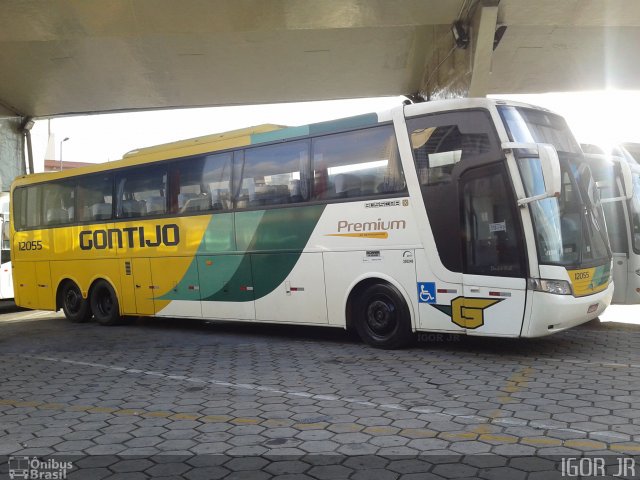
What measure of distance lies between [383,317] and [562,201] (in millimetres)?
2790

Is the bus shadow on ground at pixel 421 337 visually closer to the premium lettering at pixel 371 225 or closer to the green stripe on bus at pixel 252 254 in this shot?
the green stripe on bus at pixel 252 254

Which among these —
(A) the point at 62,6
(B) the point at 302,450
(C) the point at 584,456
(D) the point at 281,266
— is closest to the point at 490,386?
(C) the point at 584,456

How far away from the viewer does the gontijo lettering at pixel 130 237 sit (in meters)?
10.6

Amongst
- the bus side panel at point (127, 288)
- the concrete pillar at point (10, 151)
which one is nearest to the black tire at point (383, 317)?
the bus side panel at point (127, 288)

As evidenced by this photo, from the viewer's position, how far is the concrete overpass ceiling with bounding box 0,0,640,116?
12.4 metres

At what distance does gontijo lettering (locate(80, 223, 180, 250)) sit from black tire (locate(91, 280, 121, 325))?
84 centimetres

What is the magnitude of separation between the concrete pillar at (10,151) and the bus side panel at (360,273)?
590 inches

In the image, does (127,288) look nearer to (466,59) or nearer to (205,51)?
(205,51)

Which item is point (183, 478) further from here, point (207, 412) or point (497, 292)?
point (497, 292)

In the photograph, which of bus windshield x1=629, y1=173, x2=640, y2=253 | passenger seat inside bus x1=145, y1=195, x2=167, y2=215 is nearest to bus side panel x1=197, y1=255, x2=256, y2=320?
passenger seat inside bus x1=145, y1=195, x2=167, y2=215

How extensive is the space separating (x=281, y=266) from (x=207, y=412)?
4.06 metres

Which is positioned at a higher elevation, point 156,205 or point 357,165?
point 357,165

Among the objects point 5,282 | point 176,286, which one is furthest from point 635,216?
point 5,282

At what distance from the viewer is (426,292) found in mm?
7613
